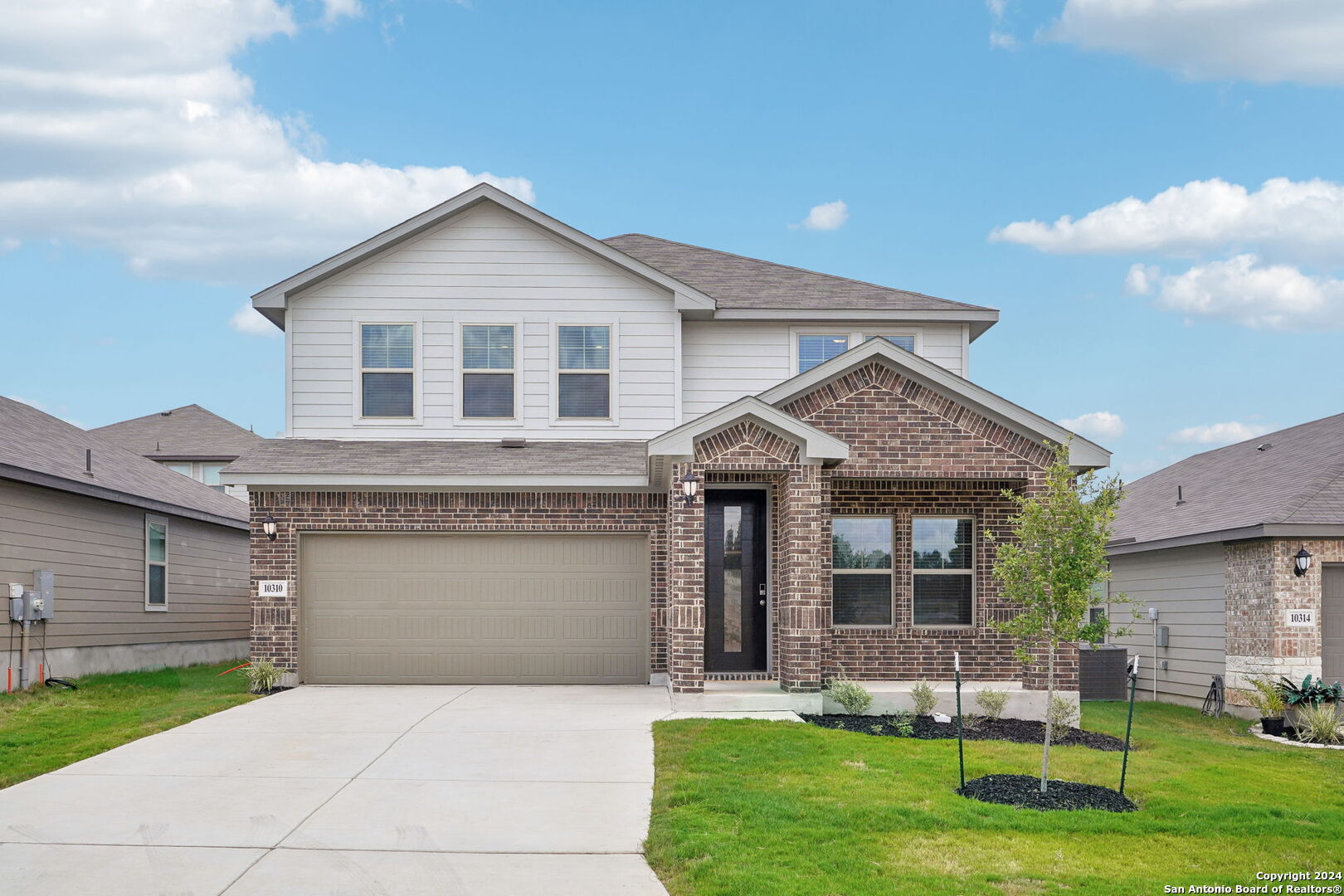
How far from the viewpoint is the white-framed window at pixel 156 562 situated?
63.4ft

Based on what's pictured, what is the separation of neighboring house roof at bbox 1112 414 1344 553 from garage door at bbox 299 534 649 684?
7.41 m

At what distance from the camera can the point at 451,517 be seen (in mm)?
15633

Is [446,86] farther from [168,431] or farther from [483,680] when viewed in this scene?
[168,431]

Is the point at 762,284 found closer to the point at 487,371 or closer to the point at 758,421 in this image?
the point at 487,371

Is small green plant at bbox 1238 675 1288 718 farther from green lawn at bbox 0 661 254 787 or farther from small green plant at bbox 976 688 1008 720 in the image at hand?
green lawn at bbox 0 661 254 787

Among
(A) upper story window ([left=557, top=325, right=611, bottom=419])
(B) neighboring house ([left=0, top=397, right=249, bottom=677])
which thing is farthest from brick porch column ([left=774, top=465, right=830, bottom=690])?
(B) neighboring house ([left=0, top=397, right=249, bottom=677])

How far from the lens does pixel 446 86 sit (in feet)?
66.4

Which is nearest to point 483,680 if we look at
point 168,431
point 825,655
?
point 825,655

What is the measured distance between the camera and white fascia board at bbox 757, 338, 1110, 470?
1393 centimetres

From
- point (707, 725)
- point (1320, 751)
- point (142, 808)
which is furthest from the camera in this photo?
point (1320, 751)

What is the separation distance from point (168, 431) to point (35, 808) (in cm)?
2794

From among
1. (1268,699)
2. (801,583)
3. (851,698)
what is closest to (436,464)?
(801,583)

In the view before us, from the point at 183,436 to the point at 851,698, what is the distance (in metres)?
26.7

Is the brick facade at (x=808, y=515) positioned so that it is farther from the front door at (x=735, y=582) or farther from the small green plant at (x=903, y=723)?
the small green plant at (x=903, y=723)
